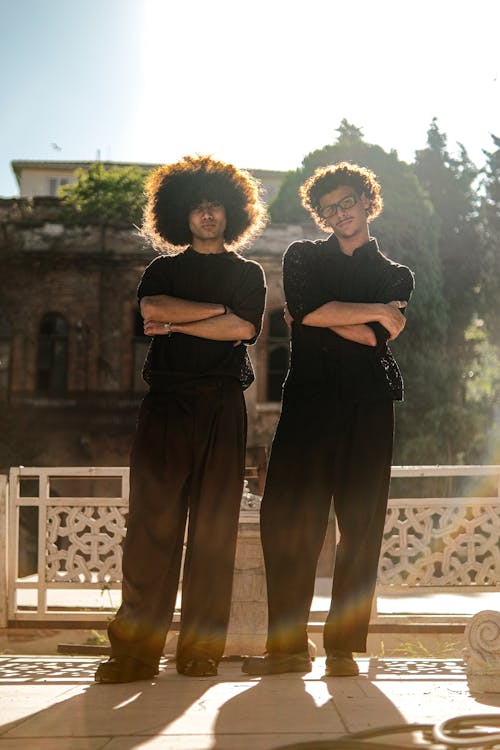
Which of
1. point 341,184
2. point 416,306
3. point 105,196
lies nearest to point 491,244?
point 416,306

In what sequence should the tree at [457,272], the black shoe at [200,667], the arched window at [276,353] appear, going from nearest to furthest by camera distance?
1. the black shoe at [200,667]
2. the arched window at [276,353]
3. the tree at [457,272]

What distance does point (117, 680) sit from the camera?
342 centimetres

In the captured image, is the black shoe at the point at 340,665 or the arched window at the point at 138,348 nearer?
the black shoe at the point at 340,665

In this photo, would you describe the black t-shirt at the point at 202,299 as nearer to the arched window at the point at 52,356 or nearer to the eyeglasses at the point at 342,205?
the eyeglasses at the point at 342,205

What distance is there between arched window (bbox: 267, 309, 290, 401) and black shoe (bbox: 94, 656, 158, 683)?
1835cm

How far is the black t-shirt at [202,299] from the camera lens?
3.78 metres

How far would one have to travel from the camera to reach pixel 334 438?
12.6 ft

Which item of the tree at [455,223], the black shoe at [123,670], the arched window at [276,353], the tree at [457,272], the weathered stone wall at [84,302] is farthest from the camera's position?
the tree at [455,223]

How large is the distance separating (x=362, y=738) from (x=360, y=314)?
188cm

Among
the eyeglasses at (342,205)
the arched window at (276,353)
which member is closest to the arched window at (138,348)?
the arched window at (276,353)

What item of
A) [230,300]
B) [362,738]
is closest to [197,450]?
[230,300]

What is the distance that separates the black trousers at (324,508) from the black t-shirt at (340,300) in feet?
0.24

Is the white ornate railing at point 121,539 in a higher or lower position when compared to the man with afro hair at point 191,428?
lower

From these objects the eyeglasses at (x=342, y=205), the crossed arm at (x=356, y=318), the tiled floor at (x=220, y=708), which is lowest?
the tiled floor at (x=220, y=708)
